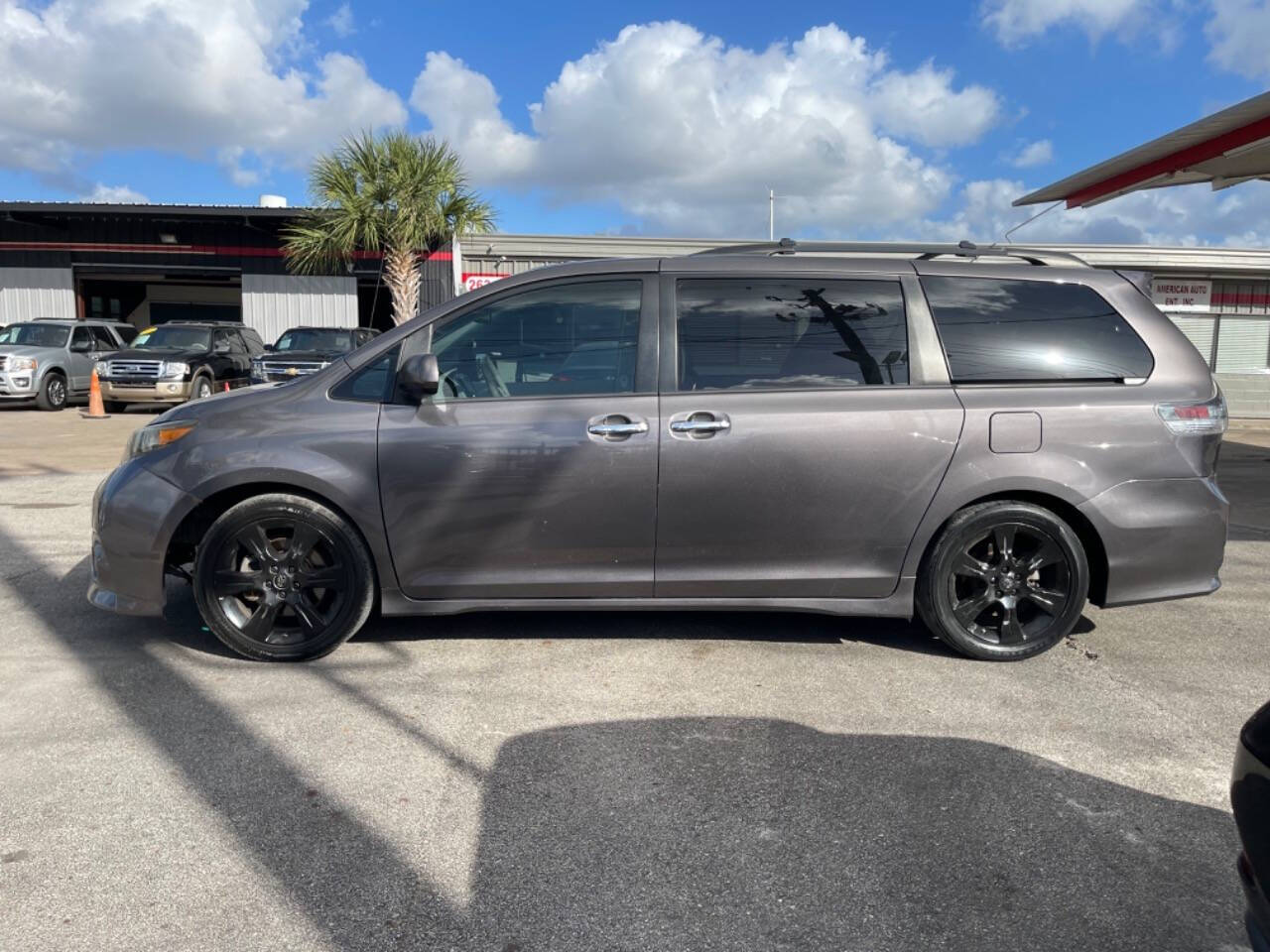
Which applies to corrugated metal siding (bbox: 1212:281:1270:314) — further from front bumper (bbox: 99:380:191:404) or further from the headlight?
the headlight

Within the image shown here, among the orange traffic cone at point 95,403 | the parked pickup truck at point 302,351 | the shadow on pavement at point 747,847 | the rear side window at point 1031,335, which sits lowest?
the shadow on pavement at point 747,847

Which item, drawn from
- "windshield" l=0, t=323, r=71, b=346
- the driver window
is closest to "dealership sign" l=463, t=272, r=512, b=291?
"windshield" l=0, t=323, r=71, b=346

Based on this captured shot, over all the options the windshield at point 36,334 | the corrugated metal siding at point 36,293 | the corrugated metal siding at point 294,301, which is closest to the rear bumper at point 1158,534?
the windshield at point 36,334

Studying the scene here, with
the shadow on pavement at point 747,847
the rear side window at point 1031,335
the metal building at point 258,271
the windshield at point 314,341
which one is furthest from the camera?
the metal building at point 258,271

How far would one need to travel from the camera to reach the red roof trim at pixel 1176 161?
28.2 ft

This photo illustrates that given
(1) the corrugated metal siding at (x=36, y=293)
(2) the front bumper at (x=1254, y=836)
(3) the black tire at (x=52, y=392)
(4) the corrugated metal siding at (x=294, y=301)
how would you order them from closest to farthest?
(2) the front bumper at (x=1254, y=836) < (3) the black tire at (x=52, y=392) < (4) the corrugated metal siding at (x=294, y=301) < (1) the corrugated metal siding at (x=36, y=293)

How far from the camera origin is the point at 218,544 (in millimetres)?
4090

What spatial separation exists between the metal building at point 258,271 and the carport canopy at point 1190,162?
9027 mm

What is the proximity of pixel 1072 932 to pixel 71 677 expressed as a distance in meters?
3.90

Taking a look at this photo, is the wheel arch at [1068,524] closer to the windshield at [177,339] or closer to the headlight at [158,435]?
the headlight at [158,435]

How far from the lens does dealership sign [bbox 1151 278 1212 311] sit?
20422 millimetres

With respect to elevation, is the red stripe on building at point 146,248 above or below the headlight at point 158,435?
above

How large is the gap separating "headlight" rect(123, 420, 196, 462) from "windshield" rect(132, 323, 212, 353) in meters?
14.5

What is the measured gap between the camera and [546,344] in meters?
4.18
